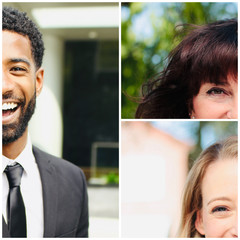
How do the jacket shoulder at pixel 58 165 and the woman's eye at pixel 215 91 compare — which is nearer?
the woman's eye at pixel 215 91

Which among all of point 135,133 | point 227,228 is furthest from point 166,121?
point 227,228

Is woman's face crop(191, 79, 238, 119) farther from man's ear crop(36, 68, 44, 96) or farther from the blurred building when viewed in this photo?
man's ear crop(36, 68, 44, 96)

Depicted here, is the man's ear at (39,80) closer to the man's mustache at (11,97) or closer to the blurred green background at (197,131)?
the man's mustache at (11,97)

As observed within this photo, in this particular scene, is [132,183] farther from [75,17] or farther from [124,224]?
[75,17]

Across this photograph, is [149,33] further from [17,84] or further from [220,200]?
[220,200]

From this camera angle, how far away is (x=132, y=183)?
412 centimetres

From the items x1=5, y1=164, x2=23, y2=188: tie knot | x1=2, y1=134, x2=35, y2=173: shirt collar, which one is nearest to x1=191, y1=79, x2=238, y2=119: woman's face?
x1=2, y1=134, x2=35, y2=173: shirt collar

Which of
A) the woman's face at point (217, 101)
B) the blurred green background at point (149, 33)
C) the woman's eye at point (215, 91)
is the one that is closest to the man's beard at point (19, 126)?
the blurred green background at point (149, 33)

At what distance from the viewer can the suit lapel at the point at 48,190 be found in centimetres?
407

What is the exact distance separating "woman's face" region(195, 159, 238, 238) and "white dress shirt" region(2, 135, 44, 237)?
1.59 m

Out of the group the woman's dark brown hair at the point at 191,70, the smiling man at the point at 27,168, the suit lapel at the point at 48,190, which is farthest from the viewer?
the suit lapel at the point at 48,190

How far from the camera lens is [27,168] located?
4.12 metres

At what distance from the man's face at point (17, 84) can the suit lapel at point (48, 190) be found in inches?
12.8

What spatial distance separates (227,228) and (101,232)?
1274mm
